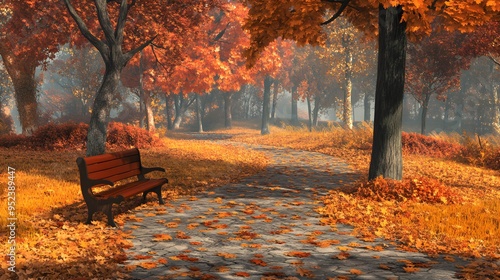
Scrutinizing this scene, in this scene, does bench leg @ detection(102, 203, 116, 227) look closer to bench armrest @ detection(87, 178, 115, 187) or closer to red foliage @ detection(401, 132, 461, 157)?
bench armrest @ detection(87, 178, 115, 187)

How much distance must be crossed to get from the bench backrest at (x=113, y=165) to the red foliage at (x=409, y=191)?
4678mm

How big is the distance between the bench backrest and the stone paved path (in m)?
0.82

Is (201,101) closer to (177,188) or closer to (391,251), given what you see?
(177,188)

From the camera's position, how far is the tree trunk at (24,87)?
1864 centimetres

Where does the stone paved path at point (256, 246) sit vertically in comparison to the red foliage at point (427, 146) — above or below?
below

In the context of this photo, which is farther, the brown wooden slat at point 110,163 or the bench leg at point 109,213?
the brown wooden slat at point 110,163

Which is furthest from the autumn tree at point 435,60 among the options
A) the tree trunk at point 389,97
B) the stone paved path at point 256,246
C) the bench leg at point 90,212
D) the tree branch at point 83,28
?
the bench leg at point 90,212

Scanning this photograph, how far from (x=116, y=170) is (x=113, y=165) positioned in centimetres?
12

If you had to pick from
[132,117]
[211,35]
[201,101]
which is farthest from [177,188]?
[201,101]

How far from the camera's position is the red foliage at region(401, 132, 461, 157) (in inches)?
734

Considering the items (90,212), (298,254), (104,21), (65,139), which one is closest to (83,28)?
(104,21)

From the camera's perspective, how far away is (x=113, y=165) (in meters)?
7.68

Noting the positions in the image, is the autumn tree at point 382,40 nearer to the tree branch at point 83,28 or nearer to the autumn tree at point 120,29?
the autumn tree at point 120,29

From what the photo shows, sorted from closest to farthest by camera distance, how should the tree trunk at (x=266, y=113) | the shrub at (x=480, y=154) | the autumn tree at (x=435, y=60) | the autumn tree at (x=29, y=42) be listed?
the shrub at (x=480, y=154)
the autumn tree at (x=29, y=42)
the autumn tree at (x=435, y=60)
the tree trunk at (x=266, y=113)
